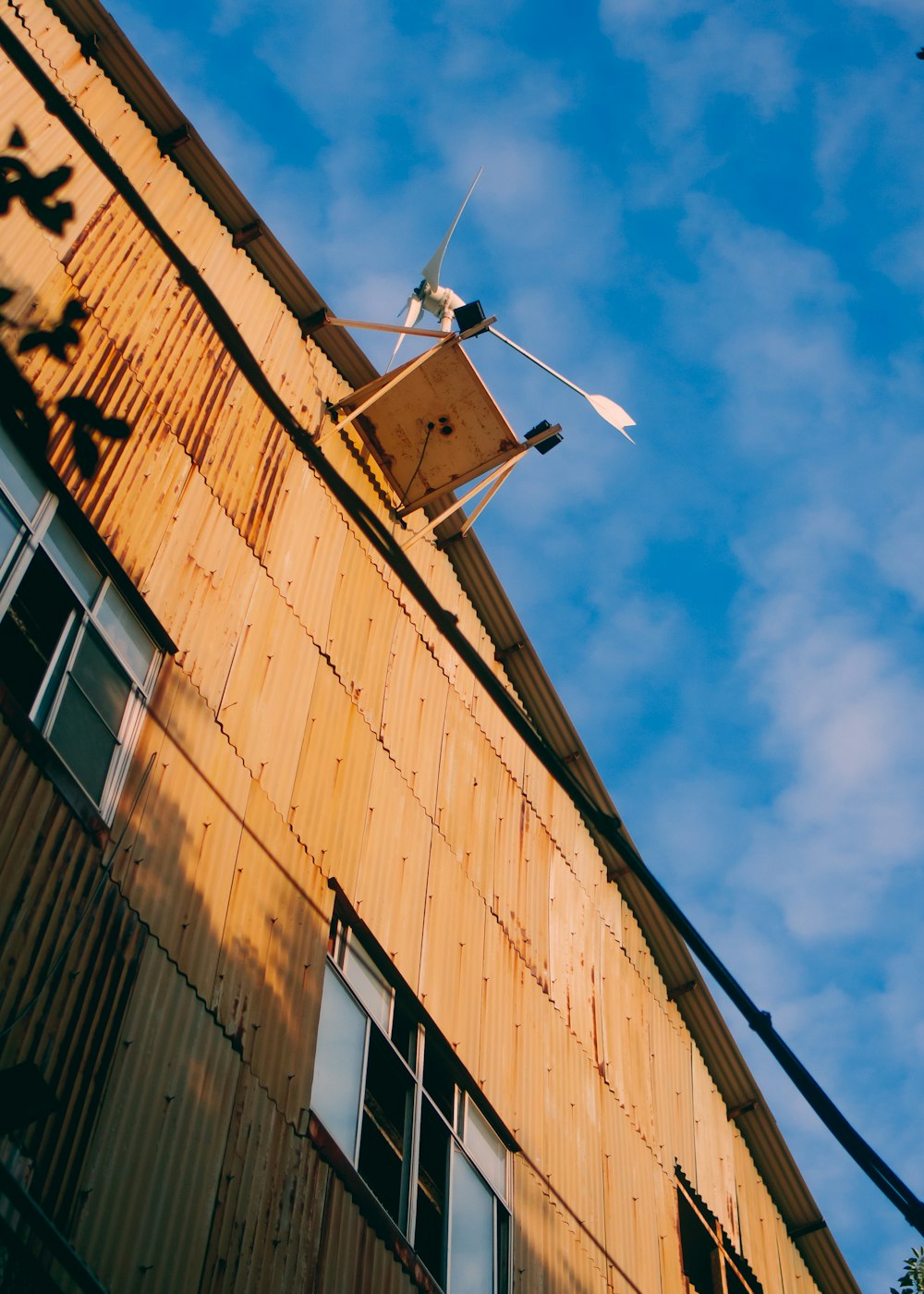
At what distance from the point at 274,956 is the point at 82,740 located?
2271 millimetres

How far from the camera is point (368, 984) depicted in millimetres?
10508

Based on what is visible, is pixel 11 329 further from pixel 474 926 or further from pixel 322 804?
pixel 474 926

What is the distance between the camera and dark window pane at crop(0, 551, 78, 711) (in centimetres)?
790

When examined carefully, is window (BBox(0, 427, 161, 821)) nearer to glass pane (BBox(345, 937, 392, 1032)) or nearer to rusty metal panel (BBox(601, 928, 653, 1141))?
glass pane (BBox(345, 937, 392, 1032))

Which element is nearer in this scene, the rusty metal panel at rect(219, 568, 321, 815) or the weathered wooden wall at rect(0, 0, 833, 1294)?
the weathered wooden wall at rect(0, 0, 833, 1294)

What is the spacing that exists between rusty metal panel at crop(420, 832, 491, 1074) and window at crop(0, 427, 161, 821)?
4.00 meters

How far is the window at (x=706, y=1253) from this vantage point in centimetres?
1470

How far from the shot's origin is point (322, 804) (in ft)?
35.5

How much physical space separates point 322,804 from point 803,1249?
11.3m

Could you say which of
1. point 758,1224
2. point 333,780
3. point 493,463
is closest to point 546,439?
point 493,463

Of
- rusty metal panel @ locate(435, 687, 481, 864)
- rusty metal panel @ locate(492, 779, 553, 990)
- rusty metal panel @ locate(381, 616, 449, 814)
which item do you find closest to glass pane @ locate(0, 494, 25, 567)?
rusty metal panel @ locate(381, 616, 449, 814)

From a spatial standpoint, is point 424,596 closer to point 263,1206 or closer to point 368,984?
point 368,984

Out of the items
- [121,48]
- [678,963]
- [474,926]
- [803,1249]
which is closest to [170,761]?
[474,926]

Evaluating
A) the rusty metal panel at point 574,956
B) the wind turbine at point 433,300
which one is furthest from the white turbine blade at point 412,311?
the rusty metal panel at point 574,956
